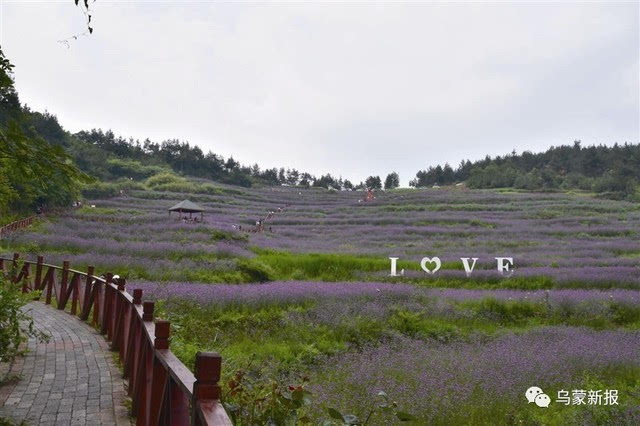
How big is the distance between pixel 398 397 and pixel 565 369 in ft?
11.2

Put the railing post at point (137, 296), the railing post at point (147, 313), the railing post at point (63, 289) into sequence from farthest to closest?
1. the railing post at point (63, 289)
2. the railing post at point (137, 296)
3. the railing post at point (147, 313)

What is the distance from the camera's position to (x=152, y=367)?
3877 millimetres

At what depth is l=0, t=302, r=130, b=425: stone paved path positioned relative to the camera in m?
4.97

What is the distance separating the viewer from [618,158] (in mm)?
79562

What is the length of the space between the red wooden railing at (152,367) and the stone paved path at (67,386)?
10.0 inches

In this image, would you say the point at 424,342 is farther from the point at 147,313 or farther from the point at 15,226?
the point at 15,226

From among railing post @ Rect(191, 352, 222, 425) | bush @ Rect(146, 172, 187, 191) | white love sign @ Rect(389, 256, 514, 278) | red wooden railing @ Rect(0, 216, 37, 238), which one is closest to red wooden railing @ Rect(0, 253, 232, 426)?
railing post @ Rect(191, 352, 222, 425)

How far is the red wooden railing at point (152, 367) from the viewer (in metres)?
2.16

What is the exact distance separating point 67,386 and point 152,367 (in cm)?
275

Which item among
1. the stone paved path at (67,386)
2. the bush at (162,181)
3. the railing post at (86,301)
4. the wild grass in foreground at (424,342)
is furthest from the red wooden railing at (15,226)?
the bush at (162,181)

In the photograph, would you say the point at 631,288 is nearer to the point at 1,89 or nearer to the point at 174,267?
the point at 174,267

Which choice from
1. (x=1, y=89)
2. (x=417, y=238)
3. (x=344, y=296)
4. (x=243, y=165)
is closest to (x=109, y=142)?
(x=243, y=165)

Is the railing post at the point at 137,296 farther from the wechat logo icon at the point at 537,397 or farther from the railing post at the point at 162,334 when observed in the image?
the wechat logo icon at the point at 537,397

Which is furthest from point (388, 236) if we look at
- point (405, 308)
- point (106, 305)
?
point (106, 305)
